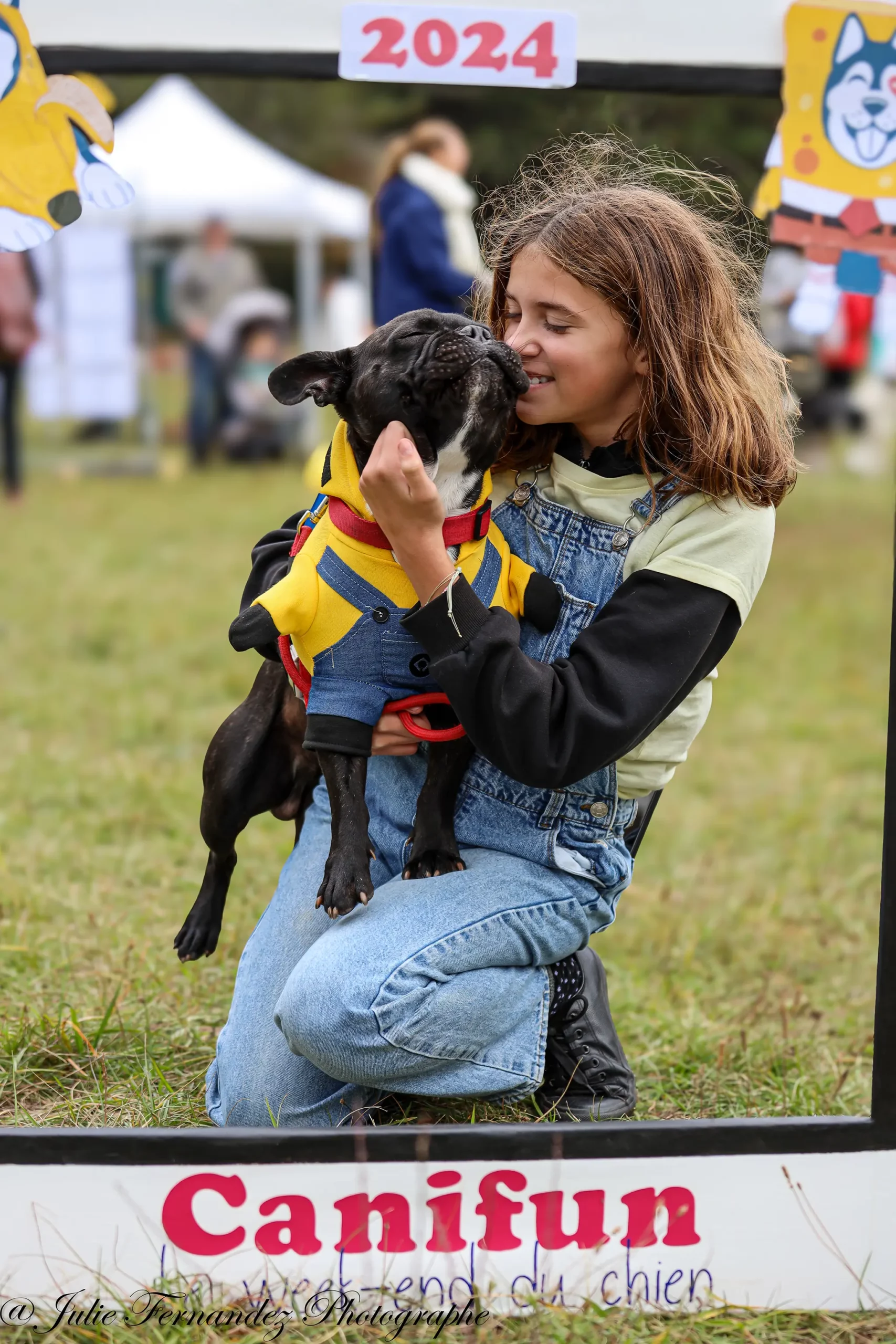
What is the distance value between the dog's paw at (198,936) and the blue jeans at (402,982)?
0.13 meters

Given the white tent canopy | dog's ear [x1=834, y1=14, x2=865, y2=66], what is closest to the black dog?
dog's ear [x1=834, y1=14, x2=865, y2=66]

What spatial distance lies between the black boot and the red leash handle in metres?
0.55

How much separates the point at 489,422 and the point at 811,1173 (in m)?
1.17

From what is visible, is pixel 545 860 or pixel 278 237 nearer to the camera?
pixel 545 860

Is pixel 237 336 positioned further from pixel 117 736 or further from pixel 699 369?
pixel 699 369

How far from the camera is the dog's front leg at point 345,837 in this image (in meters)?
2.12

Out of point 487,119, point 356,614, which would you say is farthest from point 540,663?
point 487,119

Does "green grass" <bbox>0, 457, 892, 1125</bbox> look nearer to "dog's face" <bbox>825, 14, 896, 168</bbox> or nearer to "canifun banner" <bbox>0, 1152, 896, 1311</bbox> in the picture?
"canifun banner" <bbox>0, 1152, 896, 1311</bbox>

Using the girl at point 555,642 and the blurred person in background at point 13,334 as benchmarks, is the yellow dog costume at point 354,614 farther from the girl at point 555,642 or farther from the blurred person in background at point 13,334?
the blurred person in background at point 13,334

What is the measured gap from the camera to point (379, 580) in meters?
2.10

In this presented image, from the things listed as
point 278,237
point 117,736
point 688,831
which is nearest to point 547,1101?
point 688,831

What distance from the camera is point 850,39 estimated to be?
2010 mm

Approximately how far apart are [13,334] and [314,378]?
8.35 metres

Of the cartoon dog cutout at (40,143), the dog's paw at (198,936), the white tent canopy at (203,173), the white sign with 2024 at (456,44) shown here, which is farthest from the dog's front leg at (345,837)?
the white tent canopy at (203,173)
